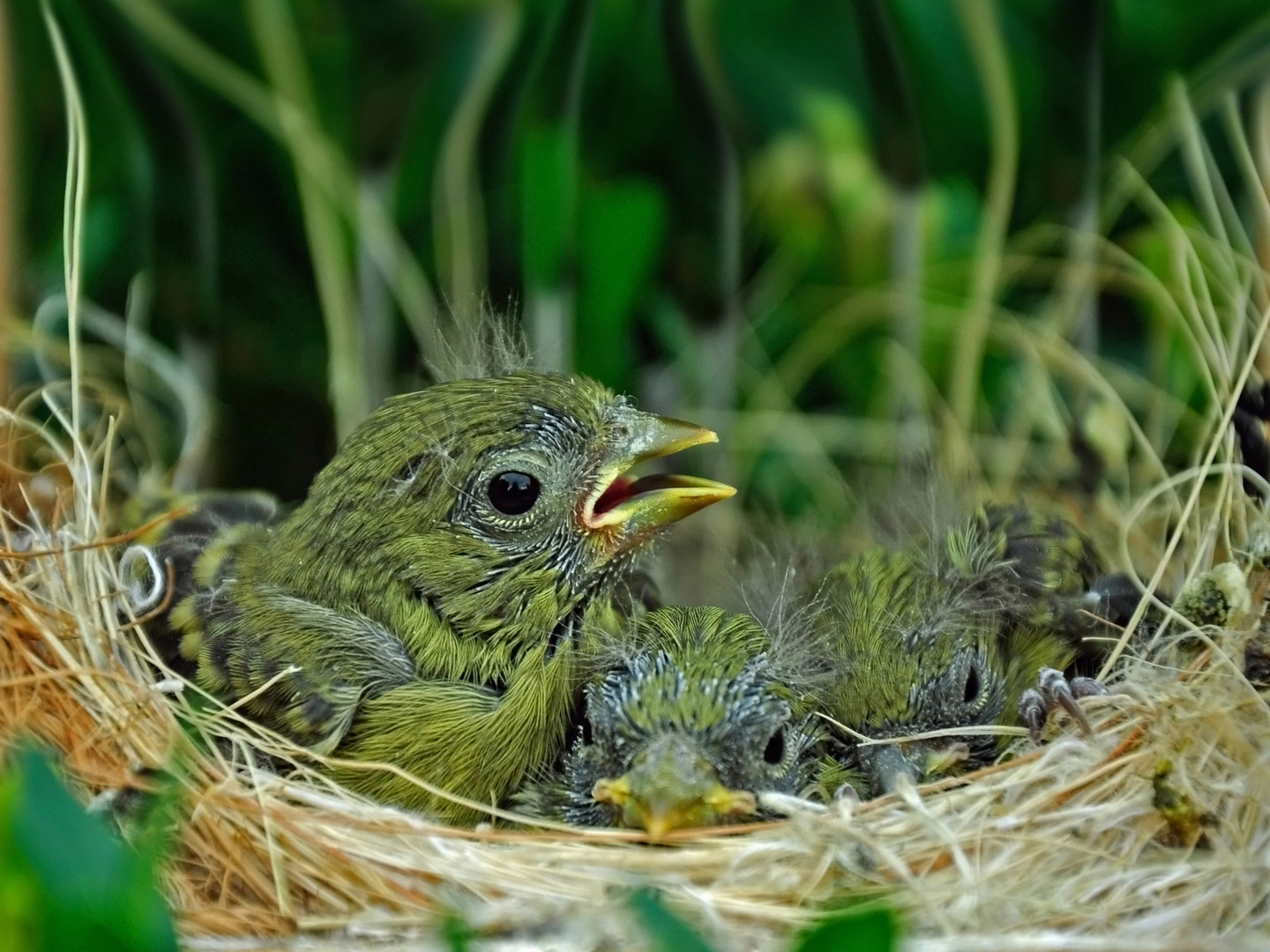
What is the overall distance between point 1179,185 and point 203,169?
2.15m

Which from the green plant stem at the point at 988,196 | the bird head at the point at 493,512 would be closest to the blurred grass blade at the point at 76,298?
the bird head at the point at 493,512

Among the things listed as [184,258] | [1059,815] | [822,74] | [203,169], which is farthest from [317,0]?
[1059,815]

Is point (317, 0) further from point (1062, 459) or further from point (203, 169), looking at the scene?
point (1062, 459)

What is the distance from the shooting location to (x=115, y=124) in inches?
111

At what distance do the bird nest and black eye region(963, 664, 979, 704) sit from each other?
205 mm

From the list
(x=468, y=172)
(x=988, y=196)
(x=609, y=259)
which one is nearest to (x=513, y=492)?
(x=609, y=259)

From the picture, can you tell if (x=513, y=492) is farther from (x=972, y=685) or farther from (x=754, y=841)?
(x=972, y=685)

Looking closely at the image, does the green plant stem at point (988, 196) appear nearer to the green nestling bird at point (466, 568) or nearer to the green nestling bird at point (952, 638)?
the green nestling bird at point (952, 638)

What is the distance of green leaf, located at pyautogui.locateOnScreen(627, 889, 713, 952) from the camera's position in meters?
0.98

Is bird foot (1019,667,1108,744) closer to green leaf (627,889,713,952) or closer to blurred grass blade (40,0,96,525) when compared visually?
green leaf (627,889,713,952)

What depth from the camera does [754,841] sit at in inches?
62.4

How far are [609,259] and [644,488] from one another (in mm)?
1044

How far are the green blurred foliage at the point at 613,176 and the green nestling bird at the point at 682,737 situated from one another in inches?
39.3

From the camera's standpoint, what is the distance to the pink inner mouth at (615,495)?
1973mm
